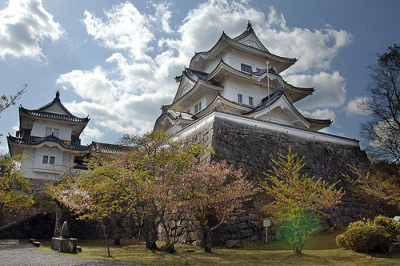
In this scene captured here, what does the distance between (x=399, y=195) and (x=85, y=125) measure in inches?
1006

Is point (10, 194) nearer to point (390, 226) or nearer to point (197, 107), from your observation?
point (197, 107)

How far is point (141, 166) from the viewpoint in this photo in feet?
37.5

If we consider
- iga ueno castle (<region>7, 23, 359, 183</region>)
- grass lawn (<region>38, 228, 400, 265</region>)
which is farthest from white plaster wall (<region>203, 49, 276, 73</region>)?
grass lawn (<region>38, 228, 400, 265</region>)

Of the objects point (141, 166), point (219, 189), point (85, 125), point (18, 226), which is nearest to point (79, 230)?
point (18, 226)

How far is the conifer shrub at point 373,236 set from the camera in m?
9.12

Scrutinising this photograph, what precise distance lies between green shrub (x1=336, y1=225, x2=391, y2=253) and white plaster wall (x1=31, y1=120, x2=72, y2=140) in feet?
85.1

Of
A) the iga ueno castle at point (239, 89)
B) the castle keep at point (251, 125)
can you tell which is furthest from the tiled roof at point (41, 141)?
the iga ueno castle at point (239, 89)

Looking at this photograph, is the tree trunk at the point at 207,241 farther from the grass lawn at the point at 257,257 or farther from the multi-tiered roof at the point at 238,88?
the multi-tiered roof at the point at 238,88

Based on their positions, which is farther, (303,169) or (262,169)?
(303,169)

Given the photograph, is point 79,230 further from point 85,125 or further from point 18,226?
point 85,125

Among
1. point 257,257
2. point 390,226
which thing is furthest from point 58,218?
point 390,226

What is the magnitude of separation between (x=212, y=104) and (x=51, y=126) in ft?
55.3

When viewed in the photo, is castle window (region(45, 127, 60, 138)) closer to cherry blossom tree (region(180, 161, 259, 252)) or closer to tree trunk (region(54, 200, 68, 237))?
tree trunk (region(54, 200, 68, 237))

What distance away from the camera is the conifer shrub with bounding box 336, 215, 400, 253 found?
29.9 feet
